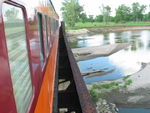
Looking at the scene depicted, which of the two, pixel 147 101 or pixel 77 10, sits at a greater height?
pixel 77 10

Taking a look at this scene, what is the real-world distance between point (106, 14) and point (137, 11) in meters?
11.6

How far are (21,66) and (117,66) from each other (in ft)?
74.2

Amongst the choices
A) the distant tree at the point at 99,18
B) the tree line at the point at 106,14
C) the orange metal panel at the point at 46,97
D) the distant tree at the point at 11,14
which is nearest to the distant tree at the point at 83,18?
the tree line at the point at 106,14

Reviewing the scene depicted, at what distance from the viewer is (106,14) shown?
85.2 metres

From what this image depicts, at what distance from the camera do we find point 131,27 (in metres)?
72.7

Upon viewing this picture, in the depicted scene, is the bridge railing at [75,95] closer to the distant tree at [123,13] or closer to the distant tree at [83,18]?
the distant tree at [123,13]

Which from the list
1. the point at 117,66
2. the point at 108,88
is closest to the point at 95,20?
the point at 117,66

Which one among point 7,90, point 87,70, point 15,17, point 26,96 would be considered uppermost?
point 15,17

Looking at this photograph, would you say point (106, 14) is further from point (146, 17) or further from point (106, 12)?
point (146, 17)

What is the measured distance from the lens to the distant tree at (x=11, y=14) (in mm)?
1699

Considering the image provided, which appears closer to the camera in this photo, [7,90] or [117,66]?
[7,90]

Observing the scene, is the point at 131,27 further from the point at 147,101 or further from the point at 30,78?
the point at 30,78

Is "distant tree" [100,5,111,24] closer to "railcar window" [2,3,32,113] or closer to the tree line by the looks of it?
the tree line

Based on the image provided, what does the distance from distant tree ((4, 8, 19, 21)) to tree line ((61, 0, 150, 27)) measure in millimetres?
71853
